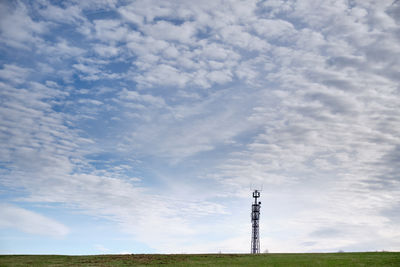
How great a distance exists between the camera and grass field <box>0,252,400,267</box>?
42156mm

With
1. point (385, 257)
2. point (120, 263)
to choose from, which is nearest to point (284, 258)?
point (385, 257)

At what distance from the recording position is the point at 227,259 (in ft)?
158

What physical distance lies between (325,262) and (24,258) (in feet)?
137

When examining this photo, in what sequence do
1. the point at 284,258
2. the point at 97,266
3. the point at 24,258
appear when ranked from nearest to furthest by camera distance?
the point at 97,266 < the point at 284,258 < the point at 24,258

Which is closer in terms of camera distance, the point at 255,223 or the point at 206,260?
the point at 206,260

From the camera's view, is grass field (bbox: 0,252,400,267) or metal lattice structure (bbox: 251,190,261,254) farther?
metal lattice structure (bbox: 251,190,261,254)

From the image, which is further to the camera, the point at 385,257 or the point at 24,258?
the point at 24,258

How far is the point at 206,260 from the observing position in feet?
155

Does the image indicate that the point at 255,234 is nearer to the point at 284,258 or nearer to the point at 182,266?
the point at 284,258

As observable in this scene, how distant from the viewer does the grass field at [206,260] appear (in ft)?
138

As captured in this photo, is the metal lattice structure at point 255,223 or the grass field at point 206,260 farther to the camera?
the metal lattice structure at point 255,223

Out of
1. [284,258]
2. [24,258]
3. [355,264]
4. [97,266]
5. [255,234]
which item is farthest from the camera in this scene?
[255,234]

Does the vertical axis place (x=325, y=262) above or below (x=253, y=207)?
below

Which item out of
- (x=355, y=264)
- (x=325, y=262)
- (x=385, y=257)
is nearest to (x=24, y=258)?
(x=325, y=262)
